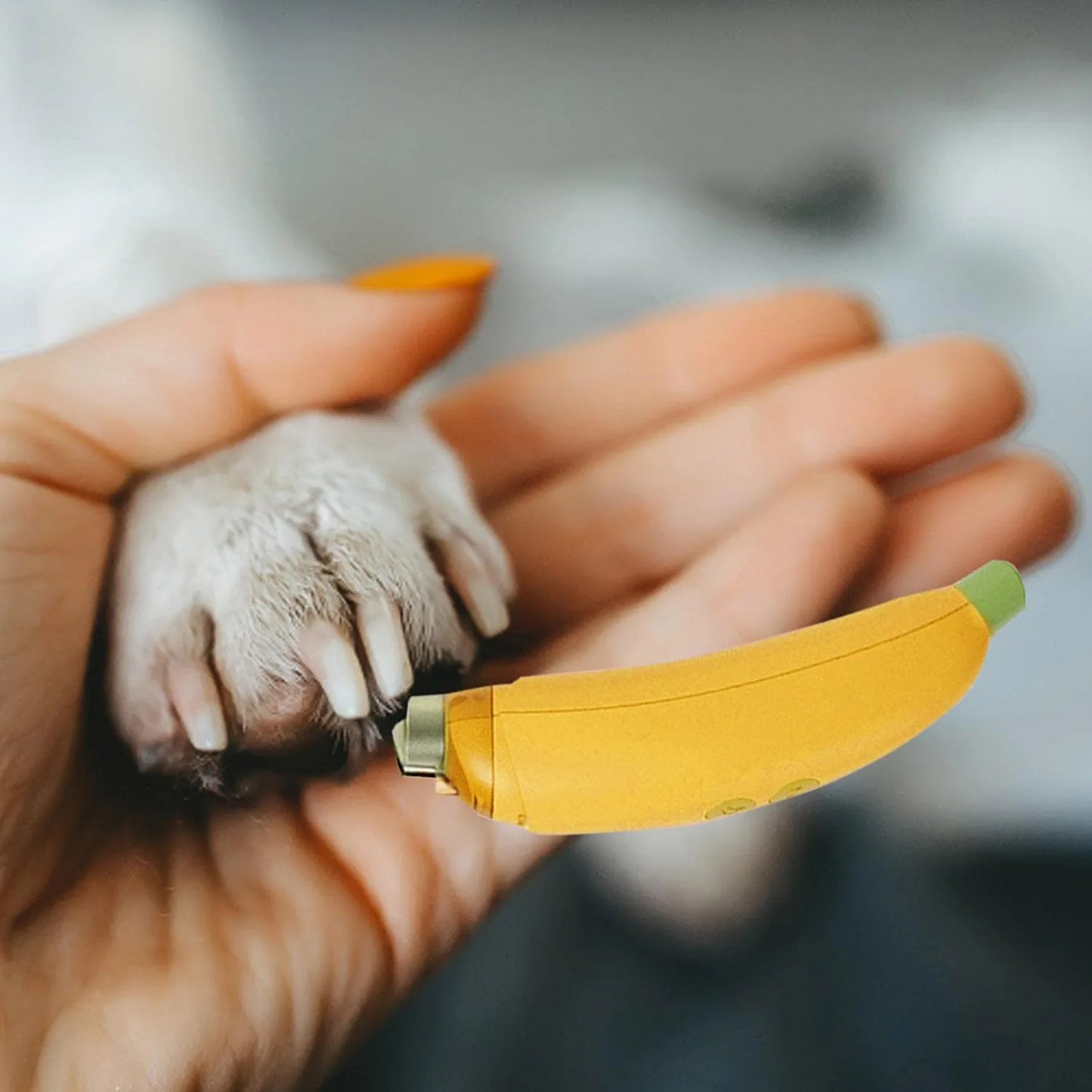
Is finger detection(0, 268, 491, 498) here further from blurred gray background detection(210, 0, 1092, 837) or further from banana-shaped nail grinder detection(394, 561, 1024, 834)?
blurred gray background detection(210, 0, 1092, 837)

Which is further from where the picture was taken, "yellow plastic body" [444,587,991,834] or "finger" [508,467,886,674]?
"finger" [508,467,886,674]

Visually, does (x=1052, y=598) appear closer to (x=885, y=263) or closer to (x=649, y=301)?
(x=885, y=263)

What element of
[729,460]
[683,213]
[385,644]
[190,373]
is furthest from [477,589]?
[683,213]

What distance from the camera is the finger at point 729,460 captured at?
2.55ft

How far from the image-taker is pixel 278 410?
0.61 meters

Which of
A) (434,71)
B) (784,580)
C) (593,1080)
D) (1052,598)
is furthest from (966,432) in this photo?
(434,71)

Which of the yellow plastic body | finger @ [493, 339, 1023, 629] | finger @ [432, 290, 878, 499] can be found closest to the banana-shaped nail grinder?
the yellow plastic body

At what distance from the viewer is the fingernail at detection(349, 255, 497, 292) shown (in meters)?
0.64

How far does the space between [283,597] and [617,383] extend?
0.44 meters

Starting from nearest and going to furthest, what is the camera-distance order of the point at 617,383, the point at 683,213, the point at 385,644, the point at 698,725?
the point at 698,725, the point at 385,644, the point at 617,383, the point at 683,213

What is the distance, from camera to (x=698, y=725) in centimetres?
41

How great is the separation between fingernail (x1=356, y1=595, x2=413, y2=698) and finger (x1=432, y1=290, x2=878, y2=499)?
1.11 feet

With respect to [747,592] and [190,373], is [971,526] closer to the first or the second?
[747,592]

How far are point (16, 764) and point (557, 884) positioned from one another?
23.8 inches
